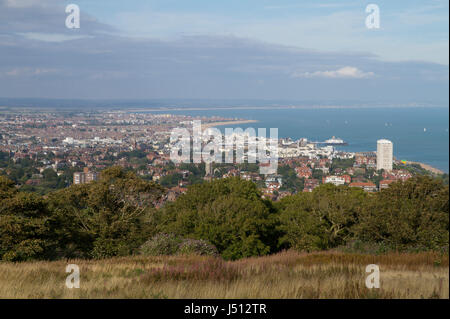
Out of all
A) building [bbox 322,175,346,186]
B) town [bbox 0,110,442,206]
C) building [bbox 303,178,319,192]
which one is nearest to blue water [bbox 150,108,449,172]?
town [bbox 0,110,442,206]

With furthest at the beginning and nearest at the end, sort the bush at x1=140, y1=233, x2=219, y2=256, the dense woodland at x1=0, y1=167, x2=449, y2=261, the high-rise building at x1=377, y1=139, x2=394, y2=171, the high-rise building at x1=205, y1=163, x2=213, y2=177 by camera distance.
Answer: the high-rise building at x1=377, y1=139, x2=394, y2=171, the high-rise building at x1=205, y1=163, x2=213, y2=177, the bush at x1=140, y1=233, x2=219, y2=256, the dense woodland at x1=0, y1=167, x2=449, y2=261

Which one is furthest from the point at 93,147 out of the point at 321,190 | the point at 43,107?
the point at 321,190

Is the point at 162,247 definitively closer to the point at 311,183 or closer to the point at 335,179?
the point at 311,183

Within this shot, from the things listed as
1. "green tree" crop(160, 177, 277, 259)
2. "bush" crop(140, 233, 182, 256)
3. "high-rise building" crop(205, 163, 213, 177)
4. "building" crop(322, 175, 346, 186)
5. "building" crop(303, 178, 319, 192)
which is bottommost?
"building" crop(303, 178, 319, 192)

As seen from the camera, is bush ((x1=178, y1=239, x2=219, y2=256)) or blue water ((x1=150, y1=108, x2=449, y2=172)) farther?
blue water ((x1=150, y1=108, x2=449, y2=172))

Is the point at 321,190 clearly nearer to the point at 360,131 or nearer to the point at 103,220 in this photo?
the point at 103,220

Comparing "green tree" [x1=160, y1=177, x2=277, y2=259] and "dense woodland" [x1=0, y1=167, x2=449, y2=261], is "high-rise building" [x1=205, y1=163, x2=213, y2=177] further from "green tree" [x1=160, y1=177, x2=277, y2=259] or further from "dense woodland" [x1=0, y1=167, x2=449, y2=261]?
"green tree" [x1=160, y1=177, x2=277, y2=259]

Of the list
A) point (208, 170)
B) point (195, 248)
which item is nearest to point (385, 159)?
point (208, 170)

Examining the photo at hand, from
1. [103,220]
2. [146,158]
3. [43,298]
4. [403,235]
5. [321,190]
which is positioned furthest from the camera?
[146,158]
